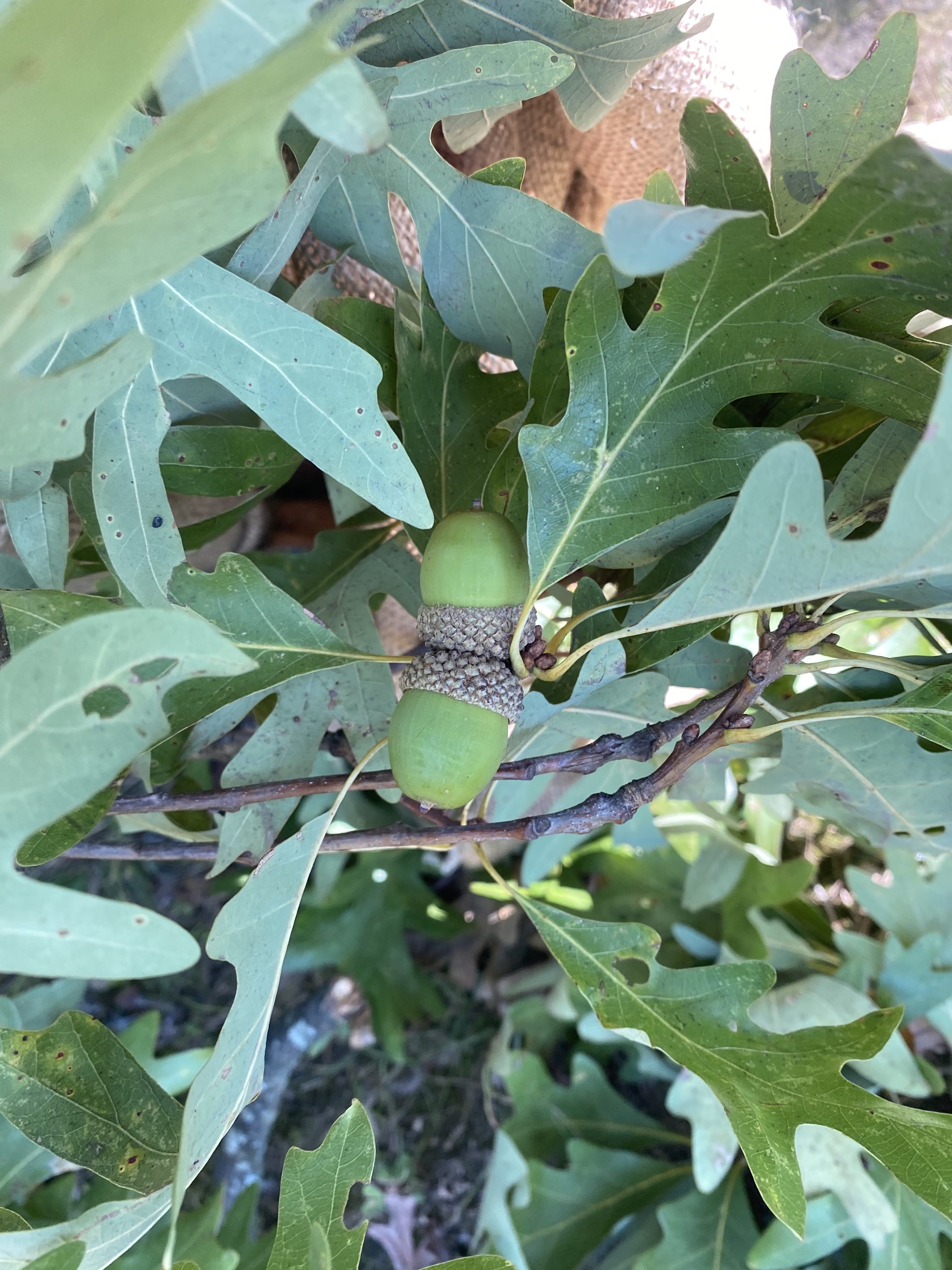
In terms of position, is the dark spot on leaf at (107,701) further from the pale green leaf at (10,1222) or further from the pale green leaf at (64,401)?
the pale green leaf at (10,1222)

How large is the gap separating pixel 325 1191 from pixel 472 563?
1.50 ft

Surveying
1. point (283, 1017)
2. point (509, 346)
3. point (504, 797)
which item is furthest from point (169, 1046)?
point (509, 346)

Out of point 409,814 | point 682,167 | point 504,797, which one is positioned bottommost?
point 409,814

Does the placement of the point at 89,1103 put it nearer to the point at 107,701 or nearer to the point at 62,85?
the point at 107,701

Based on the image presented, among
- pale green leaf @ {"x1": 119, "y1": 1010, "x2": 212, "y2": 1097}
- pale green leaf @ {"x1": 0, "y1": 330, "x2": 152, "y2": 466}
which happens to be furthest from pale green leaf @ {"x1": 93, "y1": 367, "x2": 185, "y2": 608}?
pale green leaf @ {"x1": 119, "y1": 1010, "x2": 212, "y2": 1097}

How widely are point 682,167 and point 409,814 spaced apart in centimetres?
95

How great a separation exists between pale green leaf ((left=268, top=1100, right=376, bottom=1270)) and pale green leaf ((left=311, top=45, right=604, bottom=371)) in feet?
1.85

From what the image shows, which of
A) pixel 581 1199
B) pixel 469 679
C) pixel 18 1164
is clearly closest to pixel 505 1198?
pixel 581 1199

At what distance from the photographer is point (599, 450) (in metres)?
0.51

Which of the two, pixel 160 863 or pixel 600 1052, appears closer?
pixel 600 1052

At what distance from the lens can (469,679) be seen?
1.74 feet

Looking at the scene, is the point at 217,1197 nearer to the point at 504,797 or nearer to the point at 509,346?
the point at 504,797

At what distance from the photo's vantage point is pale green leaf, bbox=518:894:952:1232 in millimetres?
499

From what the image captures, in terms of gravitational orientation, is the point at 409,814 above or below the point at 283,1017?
above
